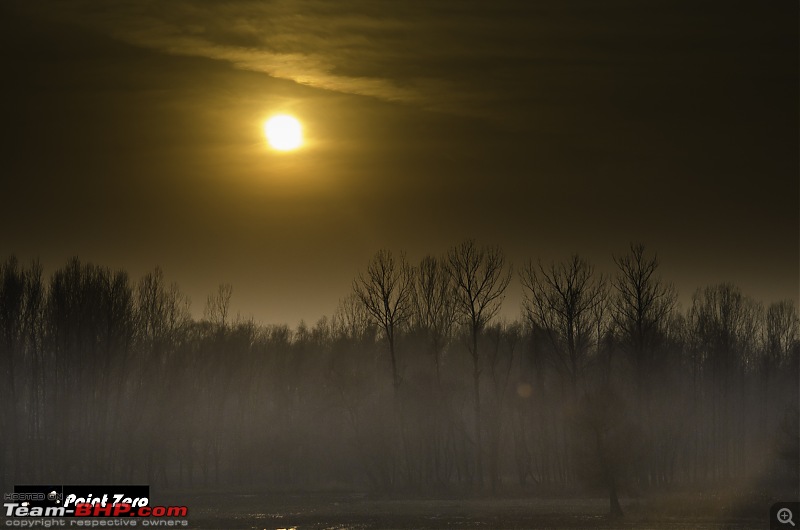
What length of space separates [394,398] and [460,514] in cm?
2078

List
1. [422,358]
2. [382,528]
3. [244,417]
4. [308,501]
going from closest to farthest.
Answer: [382,528] < [308,501] < [422,358] < [244,417]

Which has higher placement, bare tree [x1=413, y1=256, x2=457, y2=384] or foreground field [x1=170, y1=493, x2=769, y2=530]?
bare tree [x1=413, y1=256, x2=457, y2=384]

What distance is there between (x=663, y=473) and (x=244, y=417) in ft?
140

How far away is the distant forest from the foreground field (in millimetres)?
5477

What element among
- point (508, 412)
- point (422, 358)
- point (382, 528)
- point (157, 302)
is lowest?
point (382, 528)

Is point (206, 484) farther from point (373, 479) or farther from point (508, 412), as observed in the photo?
point (508, 412)

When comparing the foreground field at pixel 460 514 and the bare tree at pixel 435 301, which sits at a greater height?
the bare tree at pixel 435 301

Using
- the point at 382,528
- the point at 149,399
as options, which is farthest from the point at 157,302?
the point at 382,528

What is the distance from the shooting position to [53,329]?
69.1 metres

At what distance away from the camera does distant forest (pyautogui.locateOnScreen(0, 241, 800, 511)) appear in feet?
211

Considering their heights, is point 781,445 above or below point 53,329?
below

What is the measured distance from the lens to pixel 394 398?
65.9 m

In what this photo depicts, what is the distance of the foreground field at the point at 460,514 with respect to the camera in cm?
3878

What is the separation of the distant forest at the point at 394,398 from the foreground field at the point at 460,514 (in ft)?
18.0
